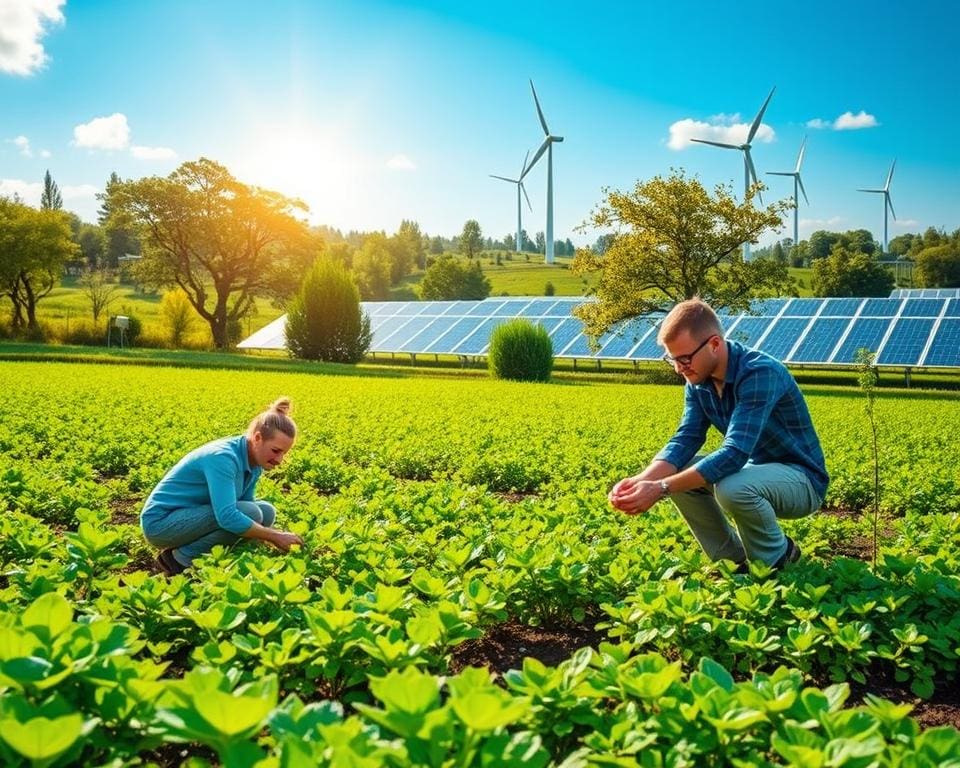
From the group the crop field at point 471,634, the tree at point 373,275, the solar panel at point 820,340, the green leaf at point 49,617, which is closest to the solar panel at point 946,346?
the solar panel at point 820,340

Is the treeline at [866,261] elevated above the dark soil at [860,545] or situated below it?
above

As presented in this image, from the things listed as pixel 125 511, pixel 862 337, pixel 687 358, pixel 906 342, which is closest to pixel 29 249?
pixel 862 337

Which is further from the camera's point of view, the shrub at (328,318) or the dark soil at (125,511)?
the shrub at (328,318)

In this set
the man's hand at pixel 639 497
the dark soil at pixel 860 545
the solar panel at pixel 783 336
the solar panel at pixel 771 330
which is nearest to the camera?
the man's hand at pixel 639 497

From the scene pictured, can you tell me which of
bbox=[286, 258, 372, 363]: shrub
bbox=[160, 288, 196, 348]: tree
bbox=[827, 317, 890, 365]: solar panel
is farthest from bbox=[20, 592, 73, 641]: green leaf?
bbox=[160, 288, 196, 348]: tree

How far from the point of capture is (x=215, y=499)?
5324 mm

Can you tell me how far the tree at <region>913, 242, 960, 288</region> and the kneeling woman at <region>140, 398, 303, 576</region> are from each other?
101565 mm

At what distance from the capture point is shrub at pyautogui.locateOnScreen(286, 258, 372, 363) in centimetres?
4381

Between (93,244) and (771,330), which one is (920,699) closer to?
(771,330)

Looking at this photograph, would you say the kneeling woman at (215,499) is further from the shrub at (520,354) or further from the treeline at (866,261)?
the treeline at (866,261)

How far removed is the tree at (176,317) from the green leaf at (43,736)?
5851cm

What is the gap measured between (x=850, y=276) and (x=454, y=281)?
131 ft

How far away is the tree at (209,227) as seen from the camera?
51.8m

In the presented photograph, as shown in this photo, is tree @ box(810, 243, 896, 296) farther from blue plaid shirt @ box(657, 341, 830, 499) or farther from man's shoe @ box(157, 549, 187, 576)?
man's shoe @ box(157, 549, 187, 576)
